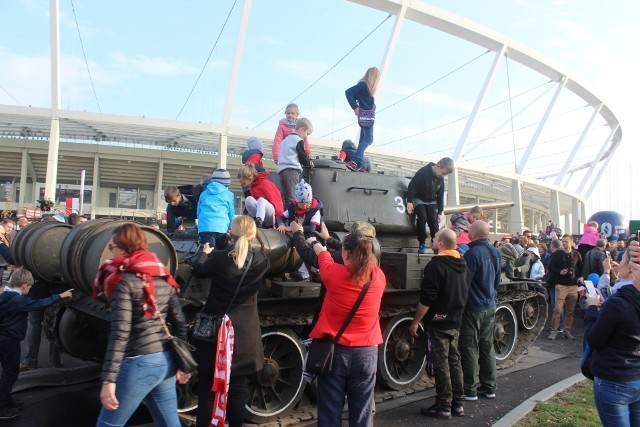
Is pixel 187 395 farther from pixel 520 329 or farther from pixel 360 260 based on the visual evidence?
pixel 520 329

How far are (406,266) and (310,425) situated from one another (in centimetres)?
218

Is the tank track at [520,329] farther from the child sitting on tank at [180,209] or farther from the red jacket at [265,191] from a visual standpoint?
the child sitting on tank at [180,209]

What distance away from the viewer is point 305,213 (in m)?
5.82

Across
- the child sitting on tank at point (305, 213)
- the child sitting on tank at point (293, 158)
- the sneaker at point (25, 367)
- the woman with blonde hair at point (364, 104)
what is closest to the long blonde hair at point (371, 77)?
the woman with blonde hair at point (364, 104)

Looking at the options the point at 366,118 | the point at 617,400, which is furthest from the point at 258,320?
the point at 366,118

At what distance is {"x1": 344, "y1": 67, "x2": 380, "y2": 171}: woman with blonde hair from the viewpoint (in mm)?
8539

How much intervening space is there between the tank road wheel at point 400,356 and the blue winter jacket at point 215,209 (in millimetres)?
2542

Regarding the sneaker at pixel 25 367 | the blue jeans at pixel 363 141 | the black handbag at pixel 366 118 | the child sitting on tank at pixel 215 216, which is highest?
the black handbag at pixel 366 118

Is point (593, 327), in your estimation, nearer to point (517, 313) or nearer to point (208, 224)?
point (208, 224)

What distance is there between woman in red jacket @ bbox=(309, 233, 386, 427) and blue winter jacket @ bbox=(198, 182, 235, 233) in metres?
2.02

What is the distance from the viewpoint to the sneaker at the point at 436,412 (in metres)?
5.67

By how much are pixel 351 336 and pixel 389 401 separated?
294cm

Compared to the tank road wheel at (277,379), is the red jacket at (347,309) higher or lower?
higher

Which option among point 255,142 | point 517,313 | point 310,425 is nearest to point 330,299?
point 310,425
